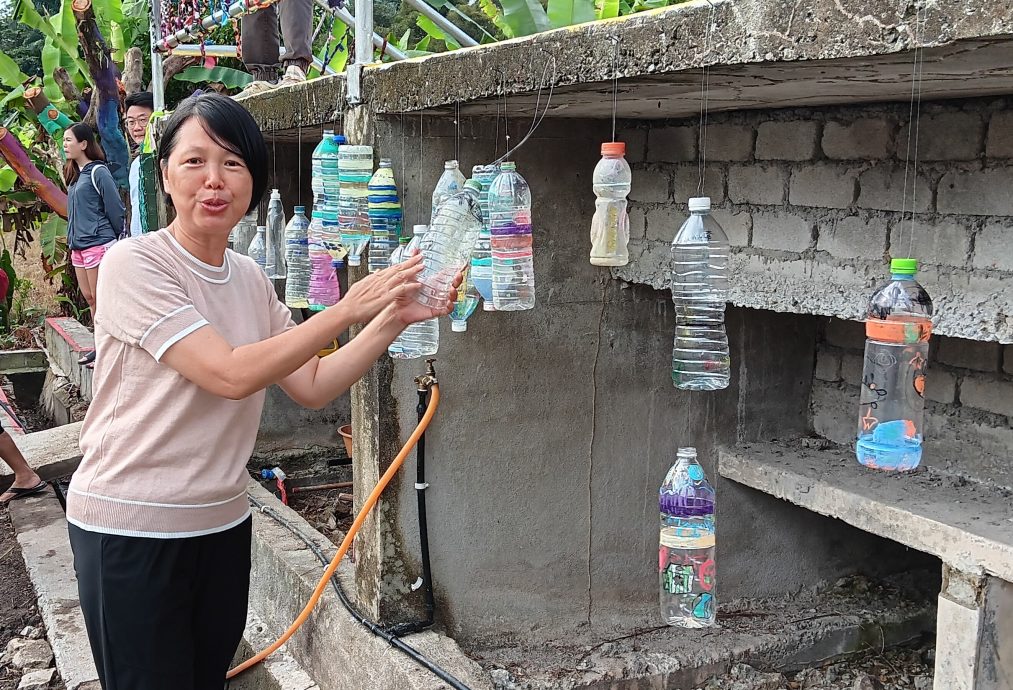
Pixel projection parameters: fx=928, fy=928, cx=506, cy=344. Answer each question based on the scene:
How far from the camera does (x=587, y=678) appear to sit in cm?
397

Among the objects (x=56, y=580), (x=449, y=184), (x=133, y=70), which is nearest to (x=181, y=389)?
(x=449, y=184)

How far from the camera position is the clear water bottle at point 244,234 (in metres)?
6.41

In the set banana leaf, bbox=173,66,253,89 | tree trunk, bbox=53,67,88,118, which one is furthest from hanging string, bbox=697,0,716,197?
tree trunk, bbox=53,67,88,118

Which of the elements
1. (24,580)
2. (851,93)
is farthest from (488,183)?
(24,580)

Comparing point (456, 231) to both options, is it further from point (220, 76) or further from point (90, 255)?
point (220, 76)

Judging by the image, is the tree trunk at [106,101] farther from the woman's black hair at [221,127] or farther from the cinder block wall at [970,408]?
the cinder block wall at [970,408]

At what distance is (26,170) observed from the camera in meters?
10.2

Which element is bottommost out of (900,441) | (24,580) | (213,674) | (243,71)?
(24,580)

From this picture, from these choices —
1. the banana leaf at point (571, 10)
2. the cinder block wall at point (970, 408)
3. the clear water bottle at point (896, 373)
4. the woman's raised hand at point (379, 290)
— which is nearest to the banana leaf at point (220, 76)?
the banana leaf at point (571, 10)

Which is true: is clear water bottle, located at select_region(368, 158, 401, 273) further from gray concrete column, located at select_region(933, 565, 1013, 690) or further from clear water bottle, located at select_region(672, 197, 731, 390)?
gray concrete column, located at select_region(933, 565, 1013, 690)

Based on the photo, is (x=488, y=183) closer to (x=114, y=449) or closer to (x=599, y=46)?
(x=599, y=46)

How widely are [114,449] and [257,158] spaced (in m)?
0.81

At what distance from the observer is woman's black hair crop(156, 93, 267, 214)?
2.32m

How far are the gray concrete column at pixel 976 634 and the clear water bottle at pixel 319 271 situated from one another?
2.89 metres
